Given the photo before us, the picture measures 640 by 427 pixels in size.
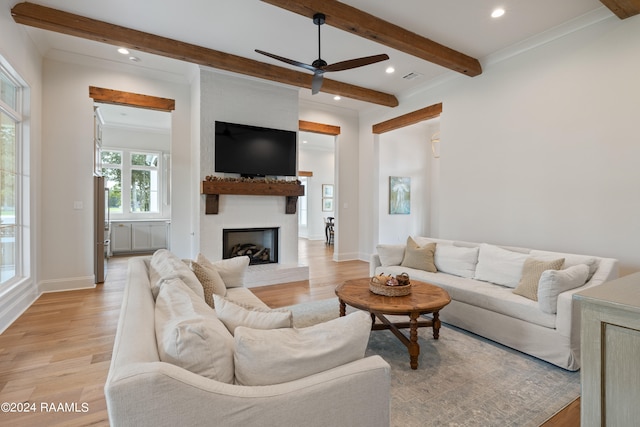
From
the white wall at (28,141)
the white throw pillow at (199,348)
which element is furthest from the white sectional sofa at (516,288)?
the white wall at (28,141)

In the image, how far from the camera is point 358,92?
5.64 meters

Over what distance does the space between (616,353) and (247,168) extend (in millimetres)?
4686

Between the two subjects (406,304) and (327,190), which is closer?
(406,304)

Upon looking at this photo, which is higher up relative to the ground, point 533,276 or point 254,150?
point 254,150

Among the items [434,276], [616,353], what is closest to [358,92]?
[434,276]

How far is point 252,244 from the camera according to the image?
5.37 meters

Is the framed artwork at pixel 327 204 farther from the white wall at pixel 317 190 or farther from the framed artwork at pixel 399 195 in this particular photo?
the framed artwork at pixel 399 195

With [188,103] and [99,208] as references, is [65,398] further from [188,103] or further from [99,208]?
[188,103]

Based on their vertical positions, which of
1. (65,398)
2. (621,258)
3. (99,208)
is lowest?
(65,398)

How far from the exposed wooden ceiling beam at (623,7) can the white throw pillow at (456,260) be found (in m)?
2.69

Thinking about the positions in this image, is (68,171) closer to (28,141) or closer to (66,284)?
(28,141)

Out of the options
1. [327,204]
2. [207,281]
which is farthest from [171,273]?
[327,204]

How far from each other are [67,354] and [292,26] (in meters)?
3.97

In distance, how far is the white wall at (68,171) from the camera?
14.2ft
